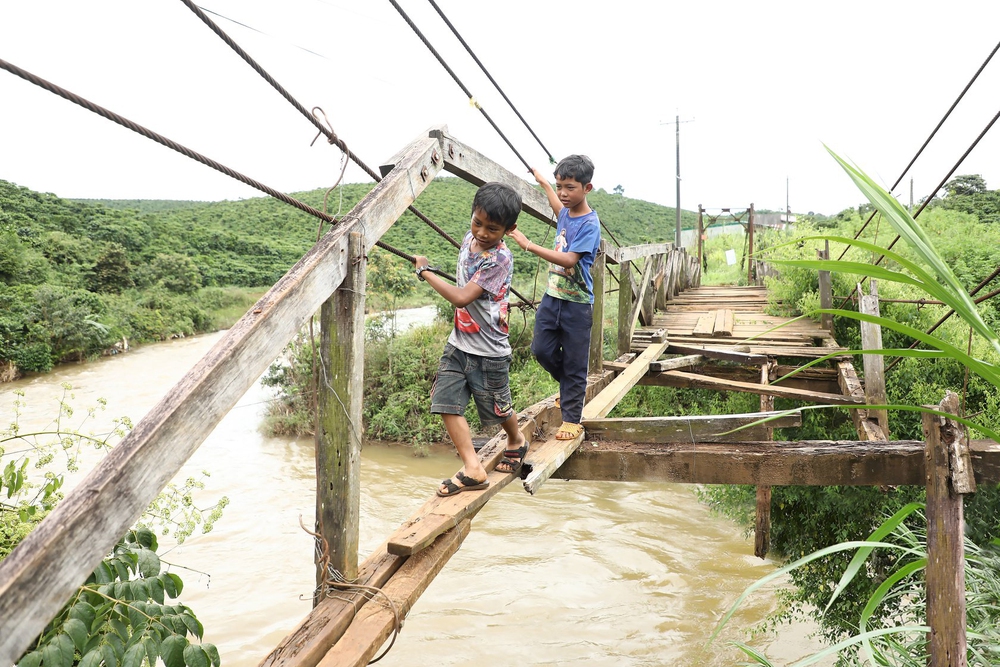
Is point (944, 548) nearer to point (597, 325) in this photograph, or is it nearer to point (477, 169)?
point (477, 169)

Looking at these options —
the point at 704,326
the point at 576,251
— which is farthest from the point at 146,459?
the point at 704,326

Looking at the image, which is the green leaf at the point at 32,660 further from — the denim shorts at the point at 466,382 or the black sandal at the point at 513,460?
the black sandal at the point at 513,460

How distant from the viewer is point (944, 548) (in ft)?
5.99

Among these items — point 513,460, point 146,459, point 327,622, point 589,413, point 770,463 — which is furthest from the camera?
point 589,413

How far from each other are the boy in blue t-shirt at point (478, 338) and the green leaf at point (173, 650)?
96 cm

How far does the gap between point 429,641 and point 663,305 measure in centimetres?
527

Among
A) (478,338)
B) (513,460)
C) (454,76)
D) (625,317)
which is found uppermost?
(454,76)

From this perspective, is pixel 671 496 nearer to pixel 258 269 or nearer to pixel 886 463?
pixel 886 463

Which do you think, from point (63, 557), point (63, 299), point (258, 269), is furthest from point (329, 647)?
point (258, 269)

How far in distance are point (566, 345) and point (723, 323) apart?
4.81m

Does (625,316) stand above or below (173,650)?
above

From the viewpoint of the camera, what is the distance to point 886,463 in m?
2.59

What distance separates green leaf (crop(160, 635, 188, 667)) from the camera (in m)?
1.38

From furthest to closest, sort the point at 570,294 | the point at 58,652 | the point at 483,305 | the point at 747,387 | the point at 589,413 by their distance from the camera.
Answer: the point at 747,387
the point at 589,413
the point at 570,294
the point at 483,305
the point at 58,652
